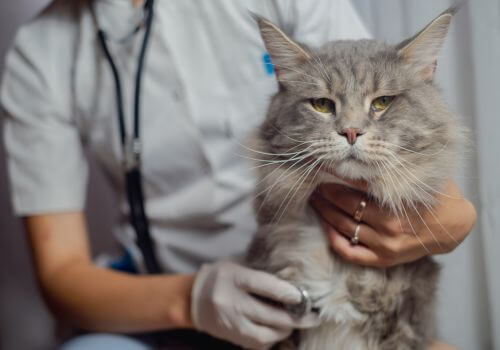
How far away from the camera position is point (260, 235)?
841 millimetres

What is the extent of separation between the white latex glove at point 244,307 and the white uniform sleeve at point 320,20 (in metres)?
0.43

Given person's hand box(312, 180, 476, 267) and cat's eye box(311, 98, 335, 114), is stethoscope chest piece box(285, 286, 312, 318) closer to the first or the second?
person's hand box(312, 180, 476, 267)

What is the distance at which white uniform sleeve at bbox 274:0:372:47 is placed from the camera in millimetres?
770

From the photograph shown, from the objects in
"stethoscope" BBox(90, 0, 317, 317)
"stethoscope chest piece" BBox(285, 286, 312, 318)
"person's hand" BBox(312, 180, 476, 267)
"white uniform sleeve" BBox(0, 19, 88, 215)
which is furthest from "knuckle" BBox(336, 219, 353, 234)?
"white uniform sleeve" BBox(0, 19, 88, 215)

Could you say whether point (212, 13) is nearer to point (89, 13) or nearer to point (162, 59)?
point (162, 59)

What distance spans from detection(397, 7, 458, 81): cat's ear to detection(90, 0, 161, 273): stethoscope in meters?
0.57

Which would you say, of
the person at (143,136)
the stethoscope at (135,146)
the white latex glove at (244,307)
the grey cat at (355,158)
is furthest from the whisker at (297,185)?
the stethoscope at (135,146)

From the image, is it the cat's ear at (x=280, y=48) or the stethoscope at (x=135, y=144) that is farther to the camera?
the stethoscope at (x=135, y=144)

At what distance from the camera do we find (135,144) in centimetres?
102

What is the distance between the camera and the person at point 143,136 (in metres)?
1.05

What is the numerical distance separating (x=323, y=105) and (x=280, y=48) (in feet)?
0.37

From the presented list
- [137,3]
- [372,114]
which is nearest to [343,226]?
[372,114]

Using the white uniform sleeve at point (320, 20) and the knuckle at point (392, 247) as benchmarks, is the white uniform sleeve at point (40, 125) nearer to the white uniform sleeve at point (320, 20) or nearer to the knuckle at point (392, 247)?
the white uniform sleeve at point (320, 20)

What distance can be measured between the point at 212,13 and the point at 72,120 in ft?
1.39
